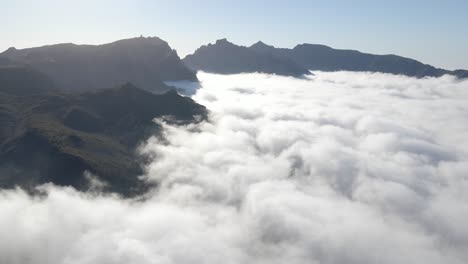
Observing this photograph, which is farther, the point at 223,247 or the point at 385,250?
the point at 385,250

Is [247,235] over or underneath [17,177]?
underneath

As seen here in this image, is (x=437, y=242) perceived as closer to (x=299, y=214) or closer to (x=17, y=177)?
(x=299, y=214)

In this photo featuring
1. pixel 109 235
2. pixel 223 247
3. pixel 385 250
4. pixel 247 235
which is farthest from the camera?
pixel 247 235

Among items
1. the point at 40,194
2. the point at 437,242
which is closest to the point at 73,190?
the point at 40,194

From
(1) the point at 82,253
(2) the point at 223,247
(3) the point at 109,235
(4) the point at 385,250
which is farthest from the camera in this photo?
(4) the point at 385,250

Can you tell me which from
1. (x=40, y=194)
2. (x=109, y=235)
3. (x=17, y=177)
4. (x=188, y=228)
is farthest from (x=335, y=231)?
(x=17, y=177)

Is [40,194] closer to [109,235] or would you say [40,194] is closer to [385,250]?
[109,235]

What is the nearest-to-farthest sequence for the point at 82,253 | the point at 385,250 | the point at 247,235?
the point at 82,253 → the point at 385,250 → the point at 247,235

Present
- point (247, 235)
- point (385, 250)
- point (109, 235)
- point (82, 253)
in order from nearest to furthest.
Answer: point (82, 253)
point (109, 235)
point (385, 250)
point (247, 235)

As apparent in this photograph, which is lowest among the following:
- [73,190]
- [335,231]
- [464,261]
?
[464,261]
